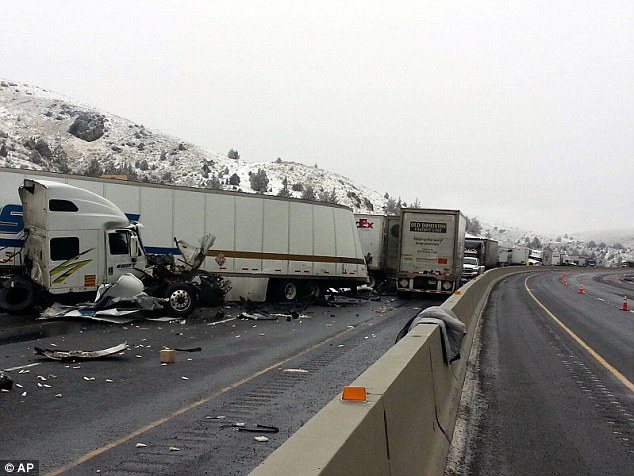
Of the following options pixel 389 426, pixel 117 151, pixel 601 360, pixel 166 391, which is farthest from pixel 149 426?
pixel 117 151

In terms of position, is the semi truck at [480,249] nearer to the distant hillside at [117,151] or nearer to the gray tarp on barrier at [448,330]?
the distant hillside at [117,151]

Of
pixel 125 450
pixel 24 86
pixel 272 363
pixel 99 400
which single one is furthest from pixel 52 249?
pixel 24 86

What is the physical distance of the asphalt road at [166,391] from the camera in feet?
19.5

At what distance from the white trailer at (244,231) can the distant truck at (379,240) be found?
4.51m

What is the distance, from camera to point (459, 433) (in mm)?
6812

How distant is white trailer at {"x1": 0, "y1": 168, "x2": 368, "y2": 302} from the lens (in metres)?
18.4

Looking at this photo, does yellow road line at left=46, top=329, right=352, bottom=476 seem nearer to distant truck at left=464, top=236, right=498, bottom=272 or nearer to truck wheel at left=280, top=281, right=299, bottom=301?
truck wheel at left=280, top=281, right=299, bottom=301

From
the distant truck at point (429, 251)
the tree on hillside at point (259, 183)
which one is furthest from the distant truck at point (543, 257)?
the distant truck at point (429, 251)

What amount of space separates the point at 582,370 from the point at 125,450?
8.11 metres

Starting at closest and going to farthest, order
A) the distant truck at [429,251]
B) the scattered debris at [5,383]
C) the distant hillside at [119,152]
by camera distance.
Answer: the scattered debris at [5,383]
the distant truck at [429,251]
the distant hillside at [119,152]

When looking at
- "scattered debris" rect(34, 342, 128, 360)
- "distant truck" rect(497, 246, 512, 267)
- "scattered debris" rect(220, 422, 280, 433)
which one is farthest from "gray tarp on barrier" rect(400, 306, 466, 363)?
"distant truck" rect(497, 246, 512, 267)

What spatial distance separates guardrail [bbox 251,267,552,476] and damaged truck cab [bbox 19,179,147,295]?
1210 centimetres

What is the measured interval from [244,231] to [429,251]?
31.0 feet

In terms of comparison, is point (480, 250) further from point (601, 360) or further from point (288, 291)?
point (601, 360)
